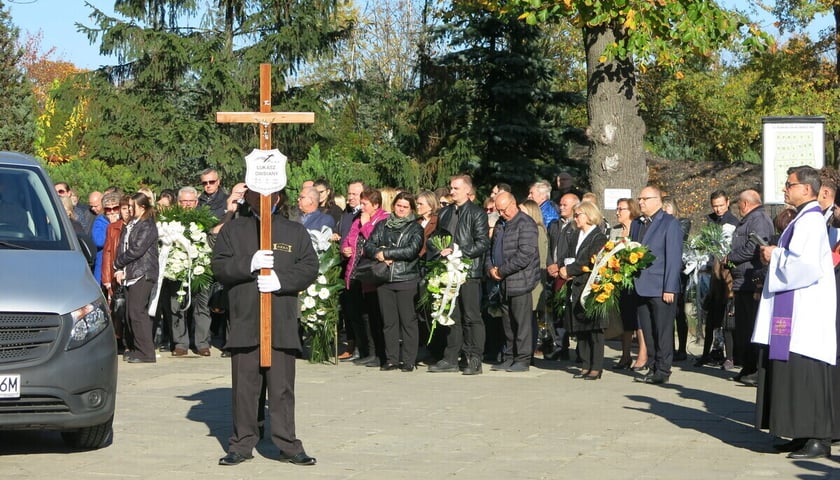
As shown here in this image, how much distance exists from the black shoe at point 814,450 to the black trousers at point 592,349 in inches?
173

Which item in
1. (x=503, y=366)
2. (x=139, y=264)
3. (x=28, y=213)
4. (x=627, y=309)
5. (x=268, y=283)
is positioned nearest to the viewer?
(x=268, y=283)

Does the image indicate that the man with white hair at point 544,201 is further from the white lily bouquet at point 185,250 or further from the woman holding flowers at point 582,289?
the white lily bouquet at point 185,250

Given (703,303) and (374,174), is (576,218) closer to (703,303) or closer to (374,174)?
(703,303)

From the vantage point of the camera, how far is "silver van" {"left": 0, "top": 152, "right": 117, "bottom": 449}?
836 centimetres

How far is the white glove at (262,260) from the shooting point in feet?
27.3

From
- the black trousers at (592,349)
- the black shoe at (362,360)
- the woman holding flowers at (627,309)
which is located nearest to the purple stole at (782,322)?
the black trousers at (592,349)

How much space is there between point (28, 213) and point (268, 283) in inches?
92.1

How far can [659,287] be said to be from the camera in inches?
520

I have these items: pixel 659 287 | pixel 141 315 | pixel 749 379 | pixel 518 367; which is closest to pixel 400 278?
pixel 518 367

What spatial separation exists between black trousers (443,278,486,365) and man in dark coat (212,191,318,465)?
576cm

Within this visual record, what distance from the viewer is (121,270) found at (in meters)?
15.0

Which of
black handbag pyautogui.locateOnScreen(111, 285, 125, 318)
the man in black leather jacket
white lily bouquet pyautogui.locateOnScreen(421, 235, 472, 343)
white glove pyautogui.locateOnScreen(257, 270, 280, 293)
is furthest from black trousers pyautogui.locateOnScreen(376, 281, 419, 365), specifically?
white glove pyautogui.locateOnScreen(257, 270, 280, 293)

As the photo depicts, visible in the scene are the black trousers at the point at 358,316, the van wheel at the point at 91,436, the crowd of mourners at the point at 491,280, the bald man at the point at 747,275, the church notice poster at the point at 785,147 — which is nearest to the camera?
the van wheel at the point at 91,436

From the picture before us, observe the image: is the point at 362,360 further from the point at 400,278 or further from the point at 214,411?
the point at 214,411
